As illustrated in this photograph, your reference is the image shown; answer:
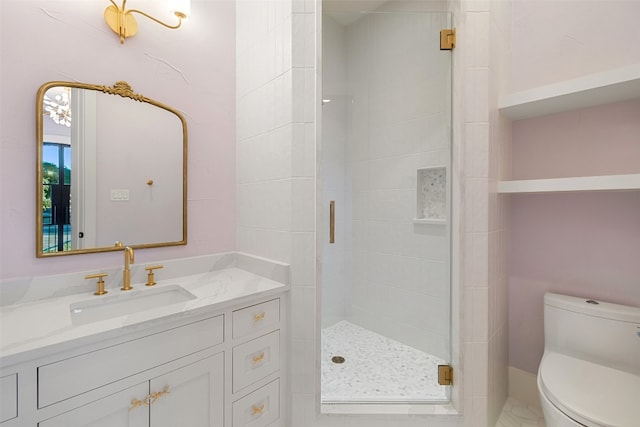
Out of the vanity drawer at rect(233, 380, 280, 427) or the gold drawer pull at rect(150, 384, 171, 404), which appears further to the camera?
the vanity drawer at rect(233, 380, 280, 427)

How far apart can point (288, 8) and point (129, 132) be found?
0.98 m

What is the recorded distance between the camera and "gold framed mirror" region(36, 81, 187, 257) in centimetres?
117

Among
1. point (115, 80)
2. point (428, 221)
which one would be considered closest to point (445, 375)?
point (428, 221)

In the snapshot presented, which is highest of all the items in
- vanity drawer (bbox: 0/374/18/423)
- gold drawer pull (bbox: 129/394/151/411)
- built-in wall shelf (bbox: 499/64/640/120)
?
built-in wall shelf (bbox: 499/64/640/120)

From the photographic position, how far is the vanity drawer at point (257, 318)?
1.24m

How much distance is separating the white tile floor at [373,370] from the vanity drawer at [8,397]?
118 centimetres

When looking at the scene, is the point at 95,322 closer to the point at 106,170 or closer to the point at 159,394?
the point at 159,394

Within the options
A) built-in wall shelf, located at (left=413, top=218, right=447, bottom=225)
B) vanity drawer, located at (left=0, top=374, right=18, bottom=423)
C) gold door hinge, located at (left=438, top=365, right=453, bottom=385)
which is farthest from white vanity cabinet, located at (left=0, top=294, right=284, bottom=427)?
built-in wall shelf, located at (left=413, top=218, right=447, bottom=225)

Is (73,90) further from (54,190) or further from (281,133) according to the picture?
(281,133)

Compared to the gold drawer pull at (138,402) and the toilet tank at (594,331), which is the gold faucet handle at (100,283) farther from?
the toilet tank at (594,331)

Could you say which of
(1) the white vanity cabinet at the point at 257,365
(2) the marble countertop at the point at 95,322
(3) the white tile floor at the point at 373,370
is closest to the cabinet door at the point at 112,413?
(2) the marble countertop at the point at 95,322

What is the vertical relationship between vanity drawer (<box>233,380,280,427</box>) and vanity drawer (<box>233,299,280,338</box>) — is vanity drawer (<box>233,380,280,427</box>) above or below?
below

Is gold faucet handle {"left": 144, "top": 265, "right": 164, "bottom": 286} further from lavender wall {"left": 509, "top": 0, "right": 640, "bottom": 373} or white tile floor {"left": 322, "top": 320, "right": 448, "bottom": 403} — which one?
lavender wall {"left": 509, "top": 0, "right": 640, "bottom": 373}

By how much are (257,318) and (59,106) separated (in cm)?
122
